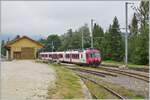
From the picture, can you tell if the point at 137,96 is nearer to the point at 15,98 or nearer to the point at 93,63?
the point at 15,98

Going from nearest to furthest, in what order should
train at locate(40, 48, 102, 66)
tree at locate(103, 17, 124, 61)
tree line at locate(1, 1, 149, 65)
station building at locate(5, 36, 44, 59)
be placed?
train at locate(40, 48, 102, 66) → tree line at locate(1, 1, 149, 65) → tree at locate(103, 17, 124, 61) → station building at locate(5, 36, 44, 59)

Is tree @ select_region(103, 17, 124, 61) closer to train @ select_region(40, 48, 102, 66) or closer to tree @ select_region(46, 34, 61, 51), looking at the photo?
train @ select_region(40, 48, 102, 66)

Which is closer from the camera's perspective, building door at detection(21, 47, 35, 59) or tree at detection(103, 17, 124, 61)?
tree at detection(103, 17, 124, 61)

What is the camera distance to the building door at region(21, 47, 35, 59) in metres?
78.2

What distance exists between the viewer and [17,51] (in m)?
77.6

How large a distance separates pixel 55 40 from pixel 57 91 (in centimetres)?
12913

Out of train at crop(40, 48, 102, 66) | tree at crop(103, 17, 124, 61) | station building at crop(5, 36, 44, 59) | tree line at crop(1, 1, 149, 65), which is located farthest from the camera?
station building at crop(5, 36, 44, 59)

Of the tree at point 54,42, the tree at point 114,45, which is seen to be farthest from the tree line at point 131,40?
the tree at point 54,42

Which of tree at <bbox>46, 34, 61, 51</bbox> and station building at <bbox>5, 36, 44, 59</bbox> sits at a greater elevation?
tree at <bbox>46, 34, 61, 51</bbox>

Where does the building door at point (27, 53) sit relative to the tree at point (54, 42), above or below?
below

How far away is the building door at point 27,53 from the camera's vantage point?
78.2 m

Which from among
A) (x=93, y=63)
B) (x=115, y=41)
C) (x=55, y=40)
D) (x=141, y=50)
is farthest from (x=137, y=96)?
(x=55, y=40)

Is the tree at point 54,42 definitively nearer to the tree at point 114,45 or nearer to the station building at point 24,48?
the station building at point 24,48

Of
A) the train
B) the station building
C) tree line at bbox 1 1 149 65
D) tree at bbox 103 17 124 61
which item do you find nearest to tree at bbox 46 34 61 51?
tree line at bbox 1 1 149 65
